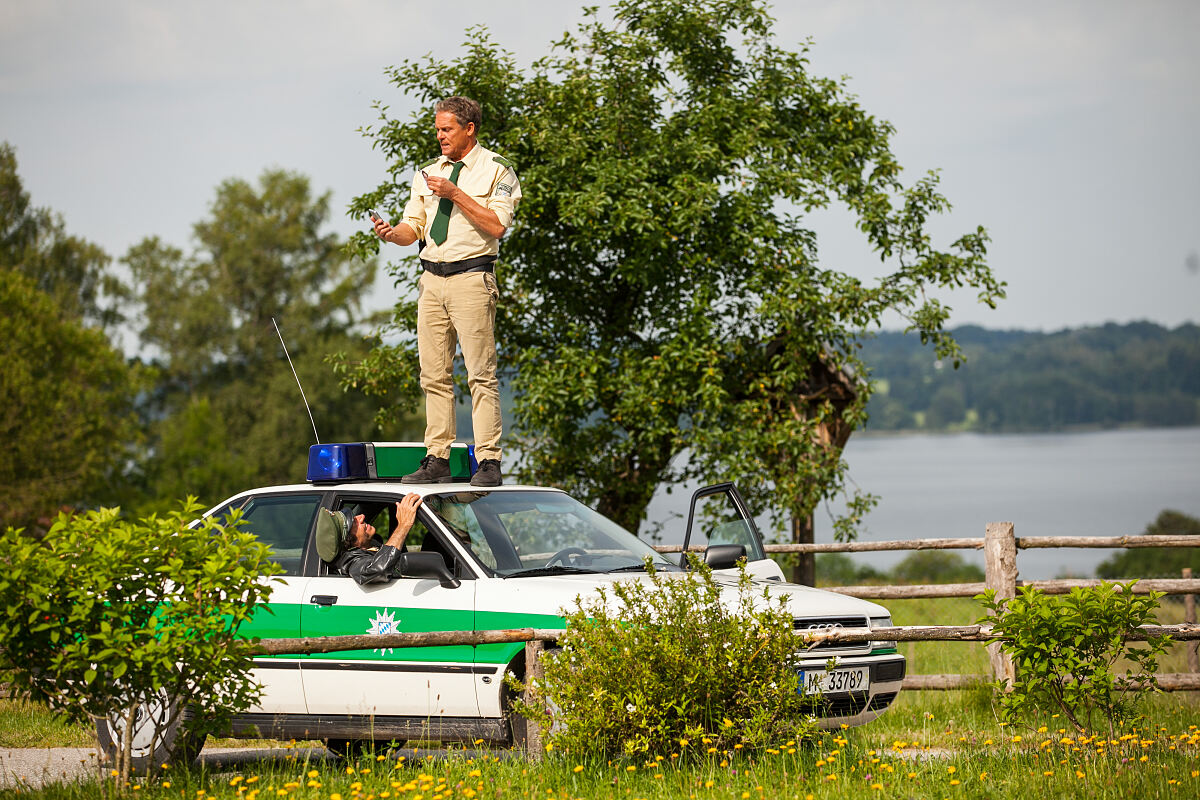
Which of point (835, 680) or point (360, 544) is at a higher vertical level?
point (360, 544)

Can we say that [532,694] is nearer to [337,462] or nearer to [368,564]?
[368,564]

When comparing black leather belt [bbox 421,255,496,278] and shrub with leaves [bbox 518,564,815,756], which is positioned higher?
black leather belt [bbox 421,255,496,278]

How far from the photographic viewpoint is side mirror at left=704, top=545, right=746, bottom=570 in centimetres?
695

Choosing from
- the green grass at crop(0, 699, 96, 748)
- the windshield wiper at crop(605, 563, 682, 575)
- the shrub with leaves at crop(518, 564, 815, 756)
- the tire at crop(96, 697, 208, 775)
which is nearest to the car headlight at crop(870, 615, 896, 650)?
the shrub with leaves at crop(518, 564, 815, 756)

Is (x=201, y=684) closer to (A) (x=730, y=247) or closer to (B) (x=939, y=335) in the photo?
(A) (x=730, y=247)

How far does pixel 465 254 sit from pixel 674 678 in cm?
341

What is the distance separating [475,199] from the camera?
7941 mm

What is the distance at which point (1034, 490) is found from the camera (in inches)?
6383

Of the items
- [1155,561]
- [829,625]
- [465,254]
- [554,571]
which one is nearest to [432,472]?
[554,571]

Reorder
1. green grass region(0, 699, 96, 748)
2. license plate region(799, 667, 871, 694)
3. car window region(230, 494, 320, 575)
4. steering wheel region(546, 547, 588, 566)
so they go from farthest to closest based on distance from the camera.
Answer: green grass region(0, 699, 96, 748), car window region(230, 494, 320, 575), steering wheel region(546, 547, 588, 566), license plate region(799, 667, 871, 694)

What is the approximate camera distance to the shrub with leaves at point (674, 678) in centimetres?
577

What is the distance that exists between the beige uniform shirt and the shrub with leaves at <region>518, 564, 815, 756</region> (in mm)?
2985

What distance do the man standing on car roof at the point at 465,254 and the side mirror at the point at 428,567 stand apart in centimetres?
133

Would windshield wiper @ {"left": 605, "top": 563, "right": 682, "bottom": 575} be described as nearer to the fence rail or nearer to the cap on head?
the fence rail
